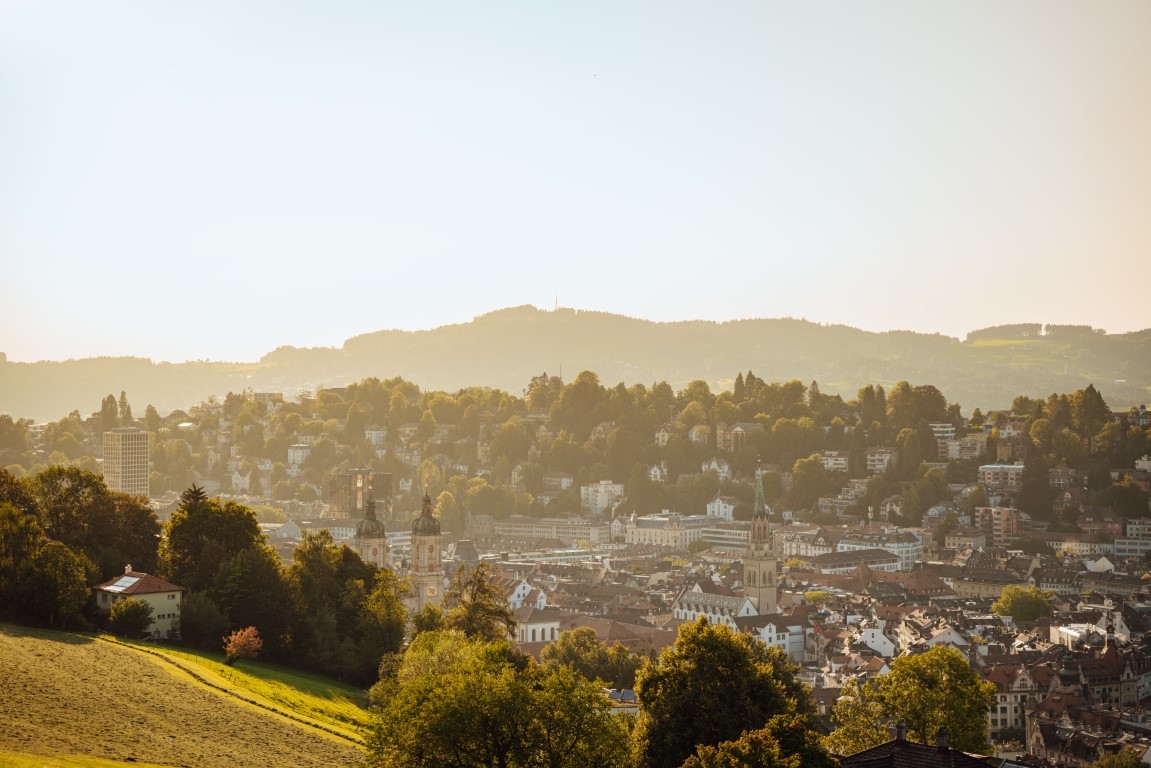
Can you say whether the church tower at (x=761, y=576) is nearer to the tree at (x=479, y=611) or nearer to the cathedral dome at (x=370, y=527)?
the cathedral dome at (x=370, y=527)

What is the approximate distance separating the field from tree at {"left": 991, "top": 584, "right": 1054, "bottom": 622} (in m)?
44.7

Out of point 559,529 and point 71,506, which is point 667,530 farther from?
point 71,506

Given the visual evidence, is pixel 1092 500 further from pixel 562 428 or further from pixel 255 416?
pixel 255 416

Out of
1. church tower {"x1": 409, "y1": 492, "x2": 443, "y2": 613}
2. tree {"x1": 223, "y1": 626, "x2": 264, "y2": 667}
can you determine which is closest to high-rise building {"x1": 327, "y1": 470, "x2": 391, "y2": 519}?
church tower {"x1": 409, "y1": 492, "x2": 443, "y2": 613}

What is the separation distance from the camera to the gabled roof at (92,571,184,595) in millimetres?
36031

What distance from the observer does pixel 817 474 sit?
10875 centimetres

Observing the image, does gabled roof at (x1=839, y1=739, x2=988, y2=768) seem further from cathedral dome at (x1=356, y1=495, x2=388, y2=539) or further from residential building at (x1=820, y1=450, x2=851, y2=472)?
residential building at (x1=820, y1=450, x2=851, y2=472)

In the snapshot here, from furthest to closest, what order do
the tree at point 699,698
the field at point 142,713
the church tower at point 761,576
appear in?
the church tower at point 761,576 < the tree at point 699,698 < the field at point 142,713

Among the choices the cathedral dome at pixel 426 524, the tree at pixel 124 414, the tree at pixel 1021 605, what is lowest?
the tree at pixel 1021 605

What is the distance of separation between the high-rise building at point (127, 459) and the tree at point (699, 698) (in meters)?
104

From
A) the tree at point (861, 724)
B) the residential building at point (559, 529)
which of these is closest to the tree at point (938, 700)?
the tree at point (861, 724)

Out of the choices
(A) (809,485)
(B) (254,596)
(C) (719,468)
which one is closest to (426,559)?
(B) (254,596)

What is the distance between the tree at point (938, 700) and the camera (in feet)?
102

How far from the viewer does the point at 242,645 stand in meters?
35.8
